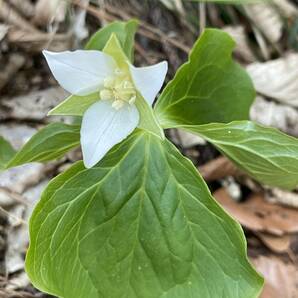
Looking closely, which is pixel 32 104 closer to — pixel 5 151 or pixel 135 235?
pixel 5 151

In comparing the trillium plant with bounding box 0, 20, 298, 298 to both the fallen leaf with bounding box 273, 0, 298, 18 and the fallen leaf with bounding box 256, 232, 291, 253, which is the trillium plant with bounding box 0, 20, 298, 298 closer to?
the fallen leaf with bounding box 256, 232, 291, 253

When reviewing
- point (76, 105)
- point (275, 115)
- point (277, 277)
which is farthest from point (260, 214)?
point (76, 105)

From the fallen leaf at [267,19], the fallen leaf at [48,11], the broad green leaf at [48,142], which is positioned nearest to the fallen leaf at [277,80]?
the fallen leaf at [267,19]

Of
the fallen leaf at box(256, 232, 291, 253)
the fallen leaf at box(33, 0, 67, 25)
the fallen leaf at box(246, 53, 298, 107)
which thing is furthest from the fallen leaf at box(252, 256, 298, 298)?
the fallen leaf at box(33, 0, 67, 25)

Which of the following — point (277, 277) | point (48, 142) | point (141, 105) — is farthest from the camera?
point (277, 277)

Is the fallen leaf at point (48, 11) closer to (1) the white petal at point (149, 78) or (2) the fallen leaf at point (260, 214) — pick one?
(2) the fallen leaf at point (260, 214)
